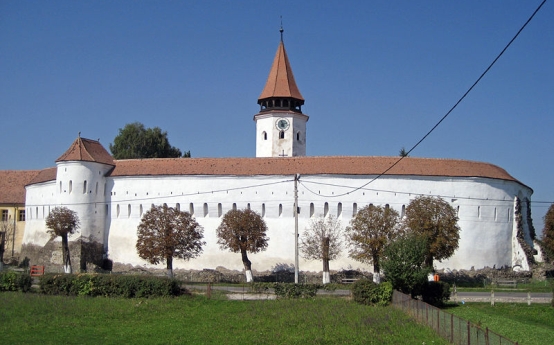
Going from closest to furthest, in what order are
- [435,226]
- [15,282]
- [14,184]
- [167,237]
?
[15,282], [435,226], [167,237], [14,184]

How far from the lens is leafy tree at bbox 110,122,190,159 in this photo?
87375 millimetres

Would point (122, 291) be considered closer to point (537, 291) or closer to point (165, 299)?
point (165, 299)

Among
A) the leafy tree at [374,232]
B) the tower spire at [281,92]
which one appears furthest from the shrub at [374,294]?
the tower spire at [281,92]

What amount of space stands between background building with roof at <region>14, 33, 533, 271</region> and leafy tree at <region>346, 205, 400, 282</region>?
4621 millimetres

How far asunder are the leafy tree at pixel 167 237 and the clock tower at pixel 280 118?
2097 cm

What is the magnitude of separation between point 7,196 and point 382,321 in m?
50.4

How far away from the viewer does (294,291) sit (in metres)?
36.1

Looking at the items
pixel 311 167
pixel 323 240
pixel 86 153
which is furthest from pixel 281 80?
pixel 323 240

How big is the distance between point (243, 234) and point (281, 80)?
26.1m

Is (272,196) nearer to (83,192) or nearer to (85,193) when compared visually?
(85,193)

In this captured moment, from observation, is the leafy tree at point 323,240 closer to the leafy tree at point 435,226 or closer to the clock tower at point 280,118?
the leafy tree at point 435,226

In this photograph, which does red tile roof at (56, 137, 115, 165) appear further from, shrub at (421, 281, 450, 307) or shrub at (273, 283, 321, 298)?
shrub at (421, 281, 450, 307)

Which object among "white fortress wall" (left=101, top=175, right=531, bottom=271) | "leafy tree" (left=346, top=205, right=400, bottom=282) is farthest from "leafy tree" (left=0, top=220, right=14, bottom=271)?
"leafy tree" (left=346, top=205, right=400, bottom=282)

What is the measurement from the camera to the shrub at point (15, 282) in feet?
124
